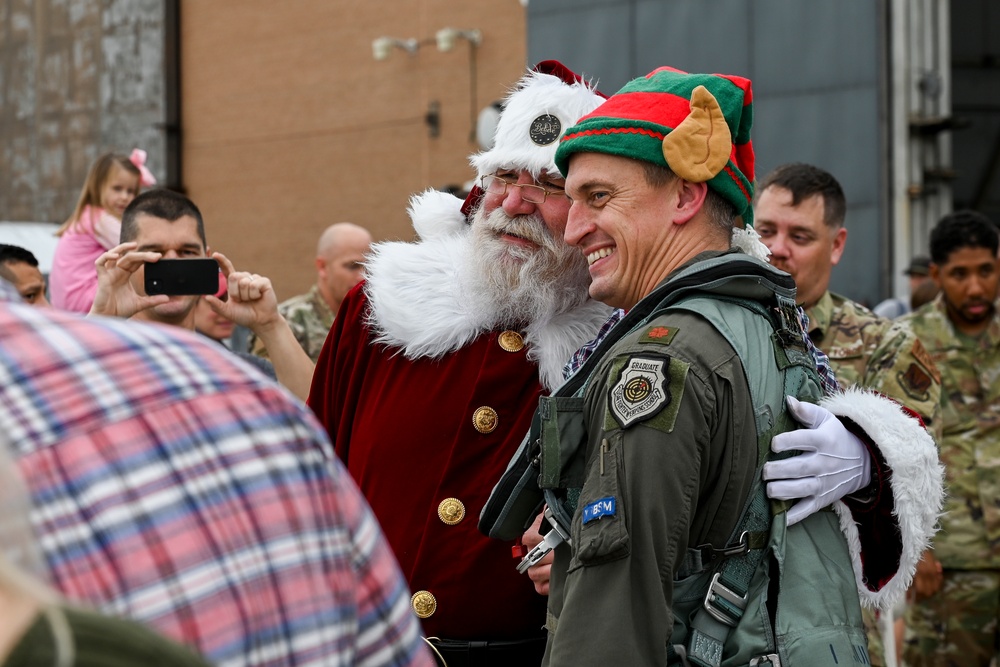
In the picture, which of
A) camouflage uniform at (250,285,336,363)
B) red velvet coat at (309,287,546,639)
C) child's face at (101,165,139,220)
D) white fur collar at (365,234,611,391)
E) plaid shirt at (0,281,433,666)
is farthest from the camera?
camouflage uniform at (250,285,336,363)

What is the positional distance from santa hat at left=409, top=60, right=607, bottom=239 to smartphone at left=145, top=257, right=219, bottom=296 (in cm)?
74

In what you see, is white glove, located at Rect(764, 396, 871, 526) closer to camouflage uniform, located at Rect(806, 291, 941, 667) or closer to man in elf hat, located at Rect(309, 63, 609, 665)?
man in elf hat, located at Rect(309, 63, 609, 665)

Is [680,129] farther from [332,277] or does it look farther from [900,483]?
[332,277]

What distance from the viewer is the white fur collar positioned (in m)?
3.27

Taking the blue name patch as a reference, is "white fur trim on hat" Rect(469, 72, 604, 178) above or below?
above

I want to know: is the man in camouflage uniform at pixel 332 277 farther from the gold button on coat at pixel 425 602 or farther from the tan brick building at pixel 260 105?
the tan brick building at pixel 260 105

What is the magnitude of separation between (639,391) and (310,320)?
4.72 metres

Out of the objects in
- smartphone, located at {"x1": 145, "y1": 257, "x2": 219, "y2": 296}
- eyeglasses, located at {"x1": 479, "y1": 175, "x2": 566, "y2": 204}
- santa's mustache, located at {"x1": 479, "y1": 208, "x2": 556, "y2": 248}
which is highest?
eyeglasses, located at {"x1": 479, "y1": 175, "x2": 566, "y2": 204}

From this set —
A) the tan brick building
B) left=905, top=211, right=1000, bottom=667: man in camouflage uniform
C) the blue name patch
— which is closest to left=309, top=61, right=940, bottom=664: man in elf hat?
the blue name patch

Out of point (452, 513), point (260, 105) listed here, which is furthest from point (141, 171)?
point (260, 105)

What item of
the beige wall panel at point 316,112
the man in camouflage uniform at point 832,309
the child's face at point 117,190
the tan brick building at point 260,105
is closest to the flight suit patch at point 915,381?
the man in camouflage uniform at point 832,309

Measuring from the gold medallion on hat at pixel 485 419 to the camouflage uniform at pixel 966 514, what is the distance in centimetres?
326

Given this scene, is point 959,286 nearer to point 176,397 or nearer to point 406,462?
point 406,462

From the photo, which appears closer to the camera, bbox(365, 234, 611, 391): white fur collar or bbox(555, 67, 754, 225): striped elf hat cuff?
bbox(555, 67, 754, 225): striped elf hat cuff
